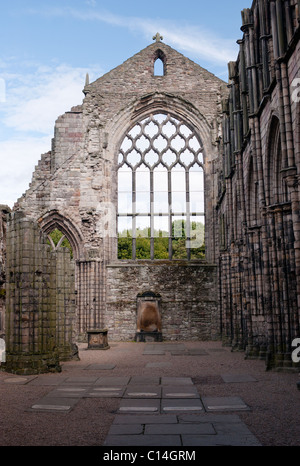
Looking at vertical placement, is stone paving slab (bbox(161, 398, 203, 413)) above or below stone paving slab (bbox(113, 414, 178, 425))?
below

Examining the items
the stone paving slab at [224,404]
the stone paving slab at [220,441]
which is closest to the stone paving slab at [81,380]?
the stone paving slab at [224,404]

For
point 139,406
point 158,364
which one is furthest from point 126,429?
point 158,364

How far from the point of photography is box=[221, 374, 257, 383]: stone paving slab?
783cm

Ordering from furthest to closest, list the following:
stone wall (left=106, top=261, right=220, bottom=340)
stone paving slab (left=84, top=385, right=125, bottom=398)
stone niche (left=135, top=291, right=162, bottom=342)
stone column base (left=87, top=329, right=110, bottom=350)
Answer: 1. stone wall (left=106, top=261, right=220, bottom=340)
2. stone niche (left=135, top=291, right=162, bottom=342)
3. stone column base (left=87, top=329, right=110, bottom=350)
4. stone paving slab (left=84, top=385, right=125, bottom=398)

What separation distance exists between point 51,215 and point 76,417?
1464 centimetres

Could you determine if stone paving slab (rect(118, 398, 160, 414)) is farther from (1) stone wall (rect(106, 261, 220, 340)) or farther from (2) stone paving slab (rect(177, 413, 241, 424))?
(1) stone wall (rect(106, 261, 220, 340))

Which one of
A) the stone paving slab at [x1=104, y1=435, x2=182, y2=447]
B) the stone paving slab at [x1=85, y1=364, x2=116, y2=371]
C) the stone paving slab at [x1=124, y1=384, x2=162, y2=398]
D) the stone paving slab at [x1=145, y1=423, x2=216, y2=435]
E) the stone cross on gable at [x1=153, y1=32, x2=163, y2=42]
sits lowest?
the stone paving slab at [x1=85, y1=364, x2=116, y2=371]

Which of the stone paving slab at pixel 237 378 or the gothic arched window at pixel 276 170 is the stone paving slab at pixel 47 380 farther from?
the gothic arched window at pixel 276 170

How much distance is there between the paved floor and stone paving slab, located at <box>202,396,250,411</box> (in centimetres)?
1

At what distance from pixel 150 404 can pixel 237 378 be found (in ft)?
8.58

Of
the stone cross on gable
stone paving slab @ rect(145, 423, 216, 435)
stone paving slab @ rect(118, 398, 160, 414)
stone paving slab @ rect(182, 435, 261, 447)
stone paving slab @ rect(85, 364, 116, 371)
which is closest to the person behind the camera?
stone paving slab @ rect(182, 435, 261, 447)

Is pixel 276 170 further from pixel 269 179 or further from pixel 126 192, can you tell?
pixel 126 192

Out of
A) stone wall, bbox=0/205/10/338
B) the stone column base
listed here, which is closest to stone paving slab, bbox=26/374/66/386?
stone wall, bbox=0/205/10/338
